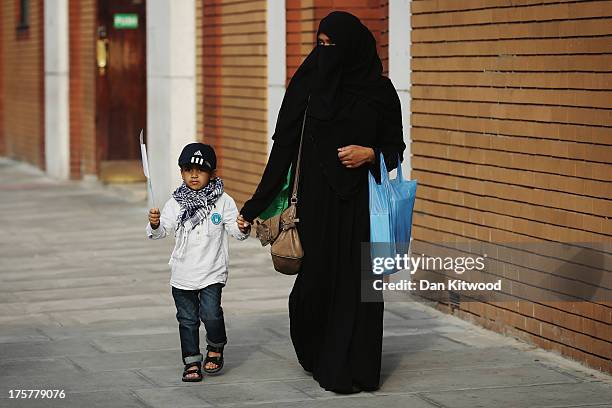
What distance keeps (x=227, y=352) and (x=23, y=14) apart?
61.2ft

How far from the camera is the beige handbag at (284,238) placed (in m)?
7.40

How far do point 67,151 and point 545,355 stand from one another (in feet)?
49.5

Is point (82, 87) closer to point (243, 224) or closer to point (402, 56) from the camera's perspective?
point (402, 56)

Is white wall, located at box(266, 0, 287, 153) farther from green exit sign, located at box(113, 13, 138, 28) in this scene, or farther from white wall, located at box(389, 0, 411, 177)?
green exit sign, located at box(113, 13, 138, 28)

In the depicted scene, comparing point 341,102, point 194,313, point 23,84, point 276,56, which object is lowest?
point 194,313

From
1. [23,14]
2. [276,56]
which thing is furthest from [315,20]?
[23,14]

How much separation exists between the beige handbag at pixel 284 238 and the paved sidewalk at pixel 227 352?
2.23 ft

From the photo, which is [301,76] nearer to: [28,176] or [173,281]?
[173,281]

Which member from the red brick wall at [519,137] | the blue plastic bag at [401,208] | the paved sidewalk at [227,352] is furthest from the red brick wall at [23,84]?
the blue plastic bag at [401,208]

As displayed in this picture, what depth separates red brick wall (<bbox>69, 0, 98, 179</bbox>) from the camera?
21.6 m

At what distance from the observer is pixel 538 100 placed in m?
8.76

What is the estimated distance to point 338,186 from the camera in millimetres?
7477

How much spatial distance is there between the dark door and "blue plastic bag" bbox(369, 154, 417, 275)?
14.1 m

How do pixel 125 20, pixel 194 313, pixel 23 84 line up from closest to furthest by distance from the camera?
1. pixel 194 313
2. pixel 125 20
3. pixel 23 84
